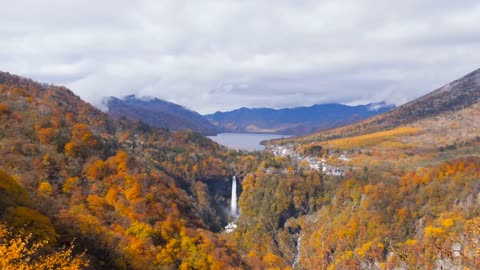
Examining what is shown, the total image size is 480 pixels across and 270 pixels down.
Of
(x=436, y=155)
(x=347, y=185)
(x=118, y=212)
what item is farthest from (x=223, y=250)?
(x=436, y=155)

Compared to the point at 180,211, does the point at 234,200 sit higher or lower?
lower

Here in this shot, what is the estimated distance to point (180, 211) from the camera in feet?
189

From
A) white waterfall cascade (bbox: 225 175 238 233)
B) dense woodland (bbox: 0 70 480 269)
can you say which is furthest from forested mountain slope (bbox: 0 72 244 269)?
white waterfall cascade (bbox: 225 175 238 233)

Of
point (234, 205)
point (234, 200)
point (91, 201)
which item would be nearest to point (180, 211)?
point (91, 201)

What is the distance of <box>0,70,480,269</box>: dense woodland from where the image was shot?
18141 millimetres

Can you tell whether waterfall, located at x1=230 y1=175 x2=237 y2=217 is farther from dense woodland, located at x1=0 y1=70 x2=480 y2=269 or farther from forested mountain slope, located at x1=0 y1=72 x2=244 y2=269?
forested mountain slope, located at x1=0 y1=72 x2=244 y2=269

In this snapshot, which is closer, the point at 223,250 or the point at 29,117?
the point at 223,250

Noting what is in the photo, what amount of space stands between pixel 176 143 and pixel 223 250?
461 ft

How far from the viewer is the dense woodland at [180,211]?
714 inches

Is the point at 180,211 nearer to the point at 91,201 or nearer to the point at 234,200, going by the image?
the point at 91,201

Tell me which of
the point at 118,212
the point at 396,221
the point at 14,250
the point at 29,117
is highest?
the point at 29,117

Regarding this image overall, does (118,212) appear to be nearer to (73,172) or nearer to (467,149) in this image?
(73,172)

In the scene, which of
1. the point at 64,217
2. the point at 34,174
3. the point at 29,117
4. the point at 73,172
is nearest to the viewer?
the point at 64,217

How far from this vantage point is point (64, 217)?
99.2 ft
